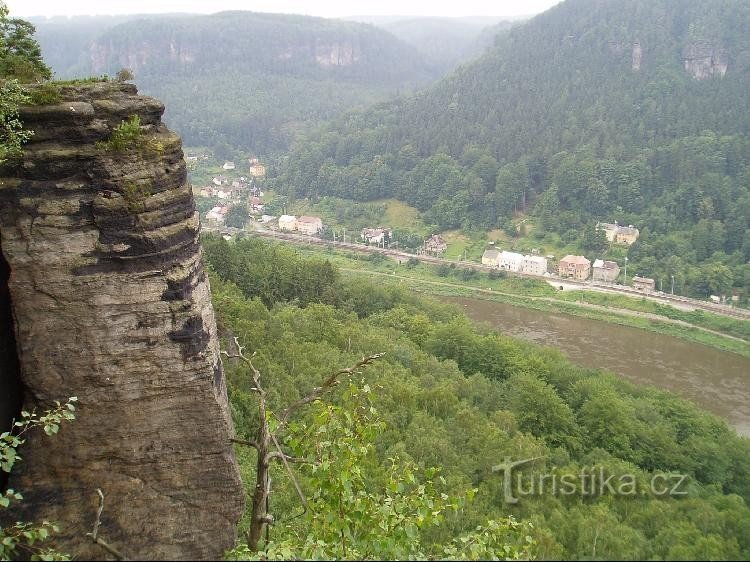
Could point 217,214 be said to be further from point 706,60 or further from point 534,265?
point 706,60

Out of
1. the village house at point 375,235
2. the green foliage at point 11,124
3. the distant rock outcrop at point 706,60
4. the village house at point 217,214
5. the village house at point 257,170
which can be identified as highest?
the distant rock outcrop at point 706,60

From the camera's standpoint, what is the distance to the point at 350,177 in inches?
3696

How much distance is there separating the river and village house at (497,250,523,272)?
9265mm

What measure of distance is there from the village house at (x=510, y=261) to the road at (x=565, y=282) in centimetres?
134

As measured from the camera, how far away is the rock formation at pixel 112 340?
884 cm

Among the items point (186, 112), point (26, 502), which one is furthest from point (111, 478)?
point (186, 112)

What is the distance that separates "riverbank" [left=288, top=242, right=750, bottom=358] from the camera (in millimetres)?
45656

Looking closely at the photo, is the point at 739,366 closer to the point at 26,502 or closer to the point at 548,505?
the point at 548,505

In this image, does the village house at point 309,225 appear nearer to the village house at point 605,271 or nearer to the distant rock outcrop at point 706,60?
the village house at point 605,271

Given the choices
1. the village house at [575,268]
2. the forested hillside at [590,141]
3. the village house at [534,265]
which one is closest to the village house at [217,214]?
the forested hillside at [590,141]

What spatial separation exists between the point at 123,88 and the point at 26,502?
6085 millimetres

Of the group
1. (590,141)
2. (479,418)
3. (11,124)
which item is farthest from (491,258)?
(11,124)

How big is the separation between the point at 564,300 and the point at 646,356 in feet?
41.9

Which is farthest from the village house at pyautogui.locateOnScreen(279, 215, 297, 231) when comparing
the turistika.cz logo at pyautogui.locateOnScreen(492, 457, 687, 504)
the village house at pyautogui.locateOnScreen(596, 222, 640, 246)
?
the turistika.cz logo at pyautogui.locateOnScreen(492, 457, 687, 504)
